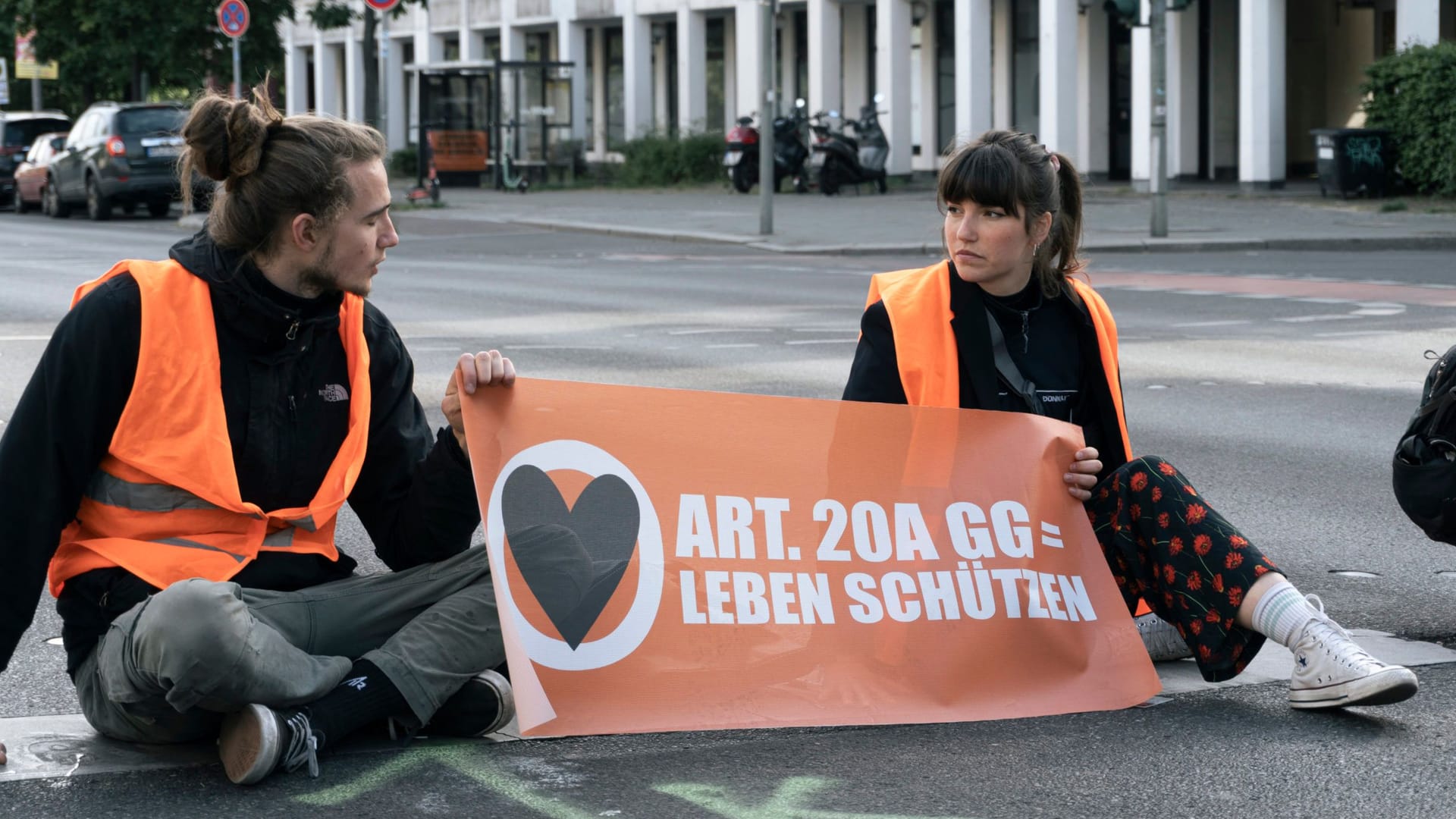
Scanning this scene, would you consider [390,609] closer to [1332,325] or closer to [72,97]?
[1332,325]

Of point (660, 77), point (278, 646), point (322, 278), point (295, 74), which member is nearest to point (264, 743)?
point (278, 646)

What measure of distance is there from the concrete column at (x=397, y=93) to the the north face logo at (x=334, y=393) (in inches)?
2001

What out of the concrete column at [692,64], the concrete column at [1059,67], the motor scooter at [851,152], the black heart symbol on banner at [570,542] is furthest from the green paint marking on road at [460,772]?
the concrete column at [692,64]

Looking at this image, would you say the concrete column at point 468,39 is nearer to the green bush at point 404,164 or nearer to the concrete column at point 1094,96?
the green bush at point 404,164

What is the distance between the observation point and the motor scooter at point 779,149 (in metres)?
32.3

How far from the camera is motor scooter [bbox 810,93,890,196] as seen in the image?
31.6 m

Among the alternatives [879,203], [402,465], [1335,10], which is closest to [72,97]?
[879,203]

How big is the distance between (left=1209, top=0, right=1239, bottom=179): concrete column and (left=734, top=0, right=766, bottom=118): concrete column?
8946 millimetres

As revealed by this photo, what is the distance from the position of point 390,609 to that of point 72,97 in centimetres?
5033

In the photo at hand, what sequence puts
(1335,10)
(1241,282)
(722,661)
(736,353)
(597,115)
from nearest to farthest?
(722,661), (736,353), (1241,282), (1335,10), (597,115)

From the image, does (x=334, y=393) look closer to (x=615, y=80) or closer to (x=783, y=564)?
(x=783, y=564)

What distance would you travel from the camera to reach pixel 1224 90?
33438 millimetres

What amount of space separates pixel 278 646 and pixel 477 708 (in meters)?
0.51

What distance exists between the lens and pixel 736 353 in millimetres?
11203
